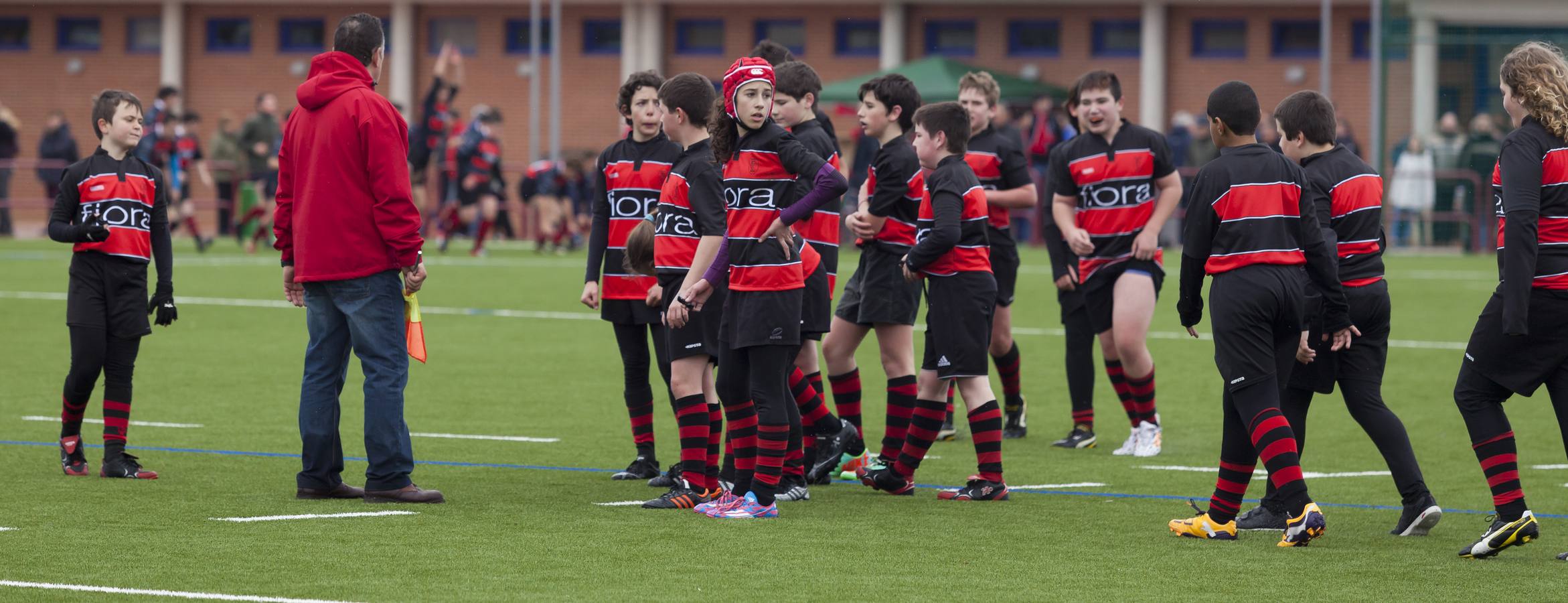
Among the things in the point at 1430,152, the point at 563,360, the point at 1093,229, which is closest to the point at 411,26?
the point at 1430,152

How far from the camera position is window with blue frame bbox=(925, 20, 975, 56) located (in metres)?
38.7

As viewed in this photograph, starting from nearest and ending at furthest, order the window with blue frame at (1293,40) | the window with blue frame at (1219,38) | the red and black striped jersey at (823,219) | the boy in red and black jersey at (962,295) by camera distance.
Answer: the boy in red and black jersey at (962,295)
the red and black striped jersey at (823,219)
the window with blue frame at (1293,40)
the window with blue frame at (1219,38)

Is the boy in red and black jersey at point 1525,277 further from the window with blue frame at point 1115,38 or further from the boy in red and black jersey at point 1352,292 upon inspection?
the window with blue frame at point 1115,38

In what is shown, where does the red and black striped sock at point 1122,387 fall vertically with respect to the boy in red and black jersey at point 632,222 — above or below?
below

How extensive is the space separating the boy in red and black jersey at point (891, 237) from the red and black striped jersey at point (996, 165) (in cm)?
154

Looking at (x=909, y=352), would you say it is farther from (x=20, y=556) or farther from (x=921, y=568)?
(x=20, y=556)

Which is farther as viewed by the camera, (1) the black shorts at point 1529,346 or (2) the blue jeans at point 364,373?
(2) the blue jeans at point 364,373

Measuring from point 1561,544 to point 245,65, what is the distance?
124ft

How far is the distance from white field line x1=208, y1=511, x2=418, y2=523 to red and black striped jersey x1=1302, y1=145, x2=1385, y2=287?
11.4 ft

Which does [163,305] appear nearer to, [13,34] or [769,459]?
[769,459]

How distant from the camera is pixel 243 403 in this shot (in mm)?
10633

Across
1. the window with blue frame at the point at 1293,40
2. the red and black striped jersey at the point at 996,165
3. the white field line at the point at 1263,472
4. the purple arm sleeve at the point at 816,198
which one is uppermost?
the window with blue frame at the point at 1293,40

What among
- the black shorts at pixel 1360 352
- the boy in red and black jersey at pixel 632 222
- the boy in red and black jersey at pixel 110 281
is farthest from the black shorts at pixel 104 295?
the black shorts at pixel 1360 352

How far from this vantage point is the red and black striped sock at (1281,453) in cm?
645
